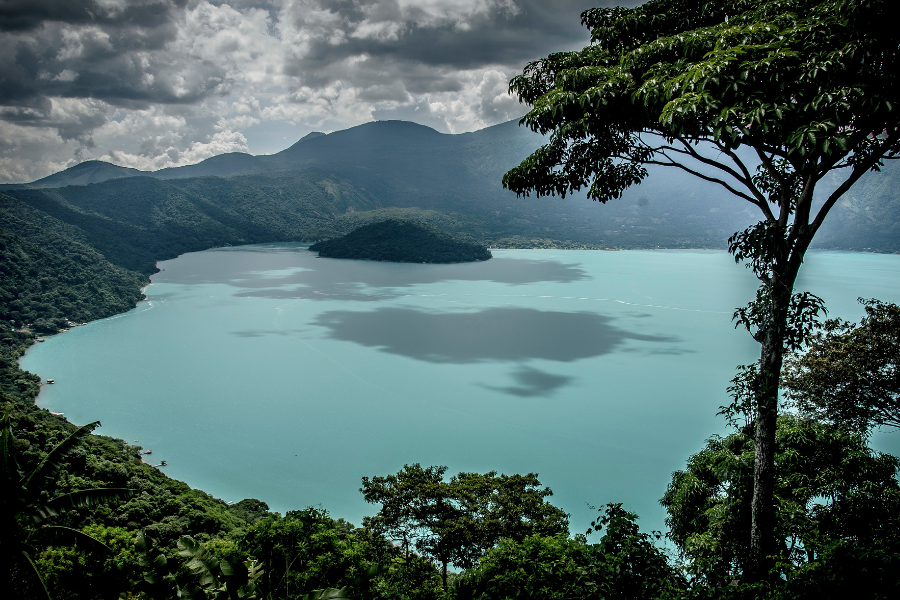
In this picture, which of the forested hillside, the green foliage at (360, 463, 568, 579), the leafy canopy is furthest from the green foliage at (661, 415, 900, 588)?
the leafy canopy

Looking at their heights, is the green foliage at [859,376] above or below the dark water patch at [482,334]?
above

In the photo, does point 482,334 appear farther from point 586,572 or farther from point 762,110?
point 762,110

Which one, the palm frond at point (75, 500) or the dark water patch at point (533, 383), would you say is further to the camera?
the dark water patch at point (533, 383)

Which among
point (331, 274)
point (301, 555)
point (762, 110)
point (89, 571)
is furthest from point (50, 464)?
point (331, 274)

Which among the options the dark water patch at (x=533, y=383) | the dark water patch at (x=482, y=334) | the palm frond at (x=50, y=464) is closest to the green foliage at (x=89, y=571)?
the palm frond at (x=50, y=464)

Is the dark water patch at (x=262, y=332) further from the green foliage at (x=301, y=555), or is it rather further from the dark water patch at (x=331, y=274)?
the green foliage at (x=301, y=555)

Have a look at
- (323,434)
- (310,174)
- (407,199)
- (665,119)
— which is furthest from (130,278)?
(407,199)

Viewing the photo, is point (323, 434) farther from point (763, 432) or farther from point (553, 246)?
point (553, 246)
